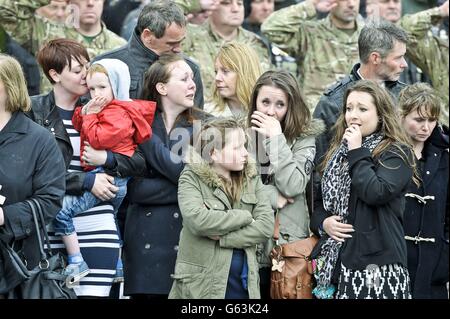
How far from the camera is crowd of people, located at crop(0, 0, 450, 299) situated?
7027mm

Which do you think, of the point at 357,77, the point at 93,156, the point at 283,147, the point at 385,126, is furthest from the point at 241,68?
the point at 93,156

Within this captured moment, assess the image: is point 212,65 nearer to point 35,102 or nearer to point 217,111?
point 217,111

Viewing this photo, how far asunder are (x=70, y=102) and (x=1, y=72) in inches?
29.8

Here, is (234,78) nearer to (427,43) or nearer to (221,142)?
(221,142)

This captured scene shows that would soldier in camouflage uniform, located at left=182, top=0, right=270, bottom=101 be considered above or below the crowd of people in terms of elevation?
above

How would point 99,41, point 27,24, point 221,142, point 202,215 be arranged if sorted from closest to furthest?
point 202,215 → point 221,142 → point 27,24 → point 99,41

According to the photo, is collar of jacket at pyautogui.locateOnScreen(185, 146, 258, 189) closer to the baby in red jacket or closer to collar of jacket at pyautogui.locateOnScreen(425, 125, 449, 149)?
the baby in red jacket

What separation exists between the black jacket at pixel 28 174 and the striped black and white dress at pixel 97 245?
0.55 meters

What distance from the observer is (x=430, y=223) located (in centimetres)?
827

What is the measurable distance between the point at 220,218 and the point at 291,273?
0.66m

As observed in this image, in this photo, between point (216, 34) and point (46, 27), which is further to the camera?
point (216, 34)

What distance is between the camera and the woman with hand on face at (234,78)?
8.00 metres

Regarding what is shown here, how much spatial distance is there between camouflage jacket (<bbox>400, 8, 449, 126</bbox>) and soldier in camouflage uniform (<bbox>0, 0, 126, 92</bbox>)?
2.56 m

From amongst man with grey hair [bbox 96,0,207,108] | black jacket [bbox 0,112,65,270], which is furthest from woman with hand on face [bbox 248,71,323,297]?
black jacket [bbox 0,112,65,270]
